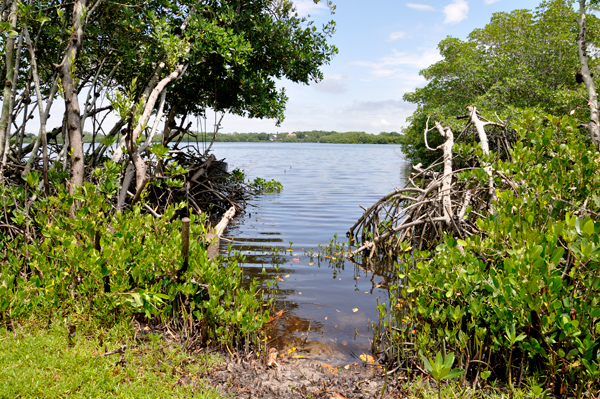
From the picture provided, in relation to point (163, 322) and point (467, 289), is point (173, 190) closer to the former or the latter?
point (163, 322)

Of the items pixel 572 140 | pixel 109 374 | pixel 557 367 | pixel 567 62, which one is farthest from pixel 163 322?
pixel 567 62

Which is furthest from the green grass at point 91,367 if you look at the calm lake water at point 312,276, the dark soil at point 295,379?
the calm lake water at point 312,276

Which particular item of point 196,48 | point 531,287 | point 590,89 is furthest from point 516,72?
point 531,287

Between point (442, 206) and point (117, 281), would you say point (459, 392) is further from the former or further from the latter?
point (442, 206)

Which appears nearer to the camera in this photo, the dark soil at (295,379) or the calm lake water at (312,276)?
the dark soil at (295,379)

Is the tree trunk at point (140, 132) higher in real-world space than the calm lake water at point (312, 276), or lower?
higher

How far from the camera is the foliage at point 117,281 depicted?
11.2ft

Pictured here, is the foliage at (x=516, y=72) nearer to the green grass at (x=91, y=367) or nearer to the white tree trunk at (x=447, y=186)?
the white tree trunk at (x=447, y=186)

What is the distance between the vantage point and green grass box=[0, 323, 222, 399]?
108 inches

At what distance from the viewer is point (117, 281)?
3447mm

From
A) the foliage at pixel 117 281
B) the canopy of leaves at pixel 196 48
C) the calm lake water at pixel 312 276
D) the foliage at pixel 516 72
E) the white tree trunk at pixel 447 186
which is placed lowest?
the calm lake water at pixel 312 276

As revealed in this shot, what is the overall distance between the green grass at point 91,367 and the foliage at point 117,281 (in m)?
0.24

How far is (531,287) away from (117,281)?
3.33 meters

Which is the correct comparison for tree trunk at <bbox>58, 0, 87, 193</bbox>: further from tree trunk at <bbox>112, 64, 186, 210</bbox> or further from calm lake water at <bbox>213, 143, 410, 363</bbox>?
calm lake water at <bbox>213, 143, 410, 363</bbox>
